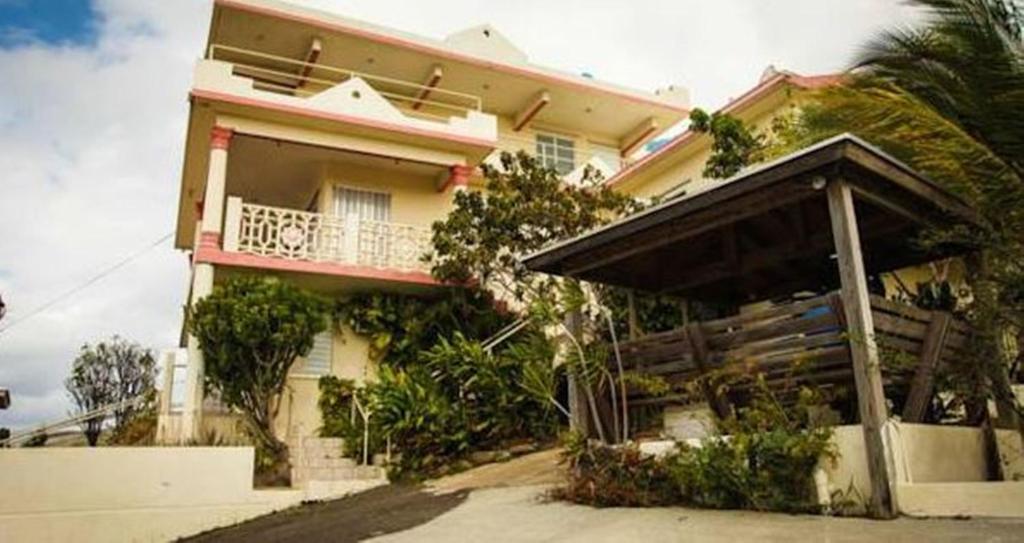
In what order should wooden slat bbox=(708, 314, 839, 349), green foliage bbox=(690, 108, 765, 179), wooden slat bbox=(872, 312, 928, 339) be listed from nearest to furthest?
wooden slat bbox=(872, 312, 928, 339) < wooden slat bbox=(708, 314, 839, 349) < green foliage bbox=(690, 108, 765, 179)

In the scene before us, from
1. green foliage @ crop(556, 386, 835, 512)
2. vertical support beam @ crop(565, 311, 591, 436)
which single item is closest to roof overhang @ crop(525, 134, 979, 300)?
vertical support beam @ crop(565, 311, 591, 436)

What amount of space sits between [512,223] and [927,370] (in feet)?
24.8

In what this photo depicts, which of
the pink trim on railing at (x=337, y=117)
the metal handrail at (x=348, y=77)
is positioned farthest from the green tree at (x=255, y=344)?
the metal handrail at (x=348, y=77)

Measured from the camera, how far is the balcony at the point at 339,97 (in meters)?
13.8

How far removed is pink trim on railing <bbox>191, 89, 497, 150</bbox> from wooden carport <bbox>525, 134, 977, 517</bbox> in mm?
5937

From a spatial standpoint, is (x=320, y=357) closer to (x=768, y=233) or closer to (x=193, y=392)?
(x=193, y=392)

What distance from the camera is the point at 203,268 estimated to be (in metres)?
13.0

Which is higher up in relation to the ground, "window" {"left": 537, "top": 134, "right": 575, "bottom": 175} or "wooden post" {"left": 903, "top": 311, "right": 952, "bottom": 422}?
"window" {"left": 537, "top": 134, "right": 575, "bottom": 175}

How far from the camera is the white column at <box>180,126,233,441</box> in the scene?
467 inches

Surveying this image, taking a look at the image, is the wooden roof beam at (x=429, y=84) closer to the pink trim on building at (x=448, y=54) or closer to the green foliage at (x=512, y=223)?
the pink trim on building at (x=448, y=54)

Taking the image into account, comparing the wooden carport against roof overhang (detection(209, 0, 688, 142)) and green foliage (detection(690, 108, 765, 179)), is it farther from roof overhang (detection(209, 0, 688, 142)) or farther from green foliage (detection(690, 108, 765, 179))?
roof overhang (detection(209, 0, 688, 142))

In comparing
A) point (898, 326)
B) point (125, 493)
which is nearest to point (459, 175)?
point (125, 493)

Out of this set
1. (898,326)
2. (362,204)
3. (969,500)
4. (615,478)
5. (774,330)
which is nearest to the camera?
(969,500)

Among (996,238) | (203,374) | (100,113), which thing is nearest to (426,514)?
(203,374)
